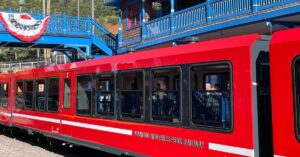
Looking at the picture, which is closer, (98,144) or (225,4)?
(98,144)

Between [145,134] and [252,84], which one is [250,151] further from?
[145,134]

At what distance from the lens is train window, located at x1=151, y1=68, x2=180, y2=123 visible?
716cm

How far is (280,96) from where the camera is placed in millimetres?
5199

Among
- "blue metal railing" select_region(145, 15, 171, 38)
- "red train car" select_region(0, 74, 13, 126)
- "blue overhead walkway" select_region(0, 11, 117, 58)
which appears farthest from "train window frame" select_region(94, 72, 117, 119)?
"blue overhead walkway" select_region(0, 11, 117, 58)

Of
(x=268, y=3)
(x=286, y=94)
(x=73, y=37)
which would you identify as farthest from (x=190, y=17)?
(x=286, y=94)

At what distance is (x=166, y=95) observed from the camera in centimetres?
742

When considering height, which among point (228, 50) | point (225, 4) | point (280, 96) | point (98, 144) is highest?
point (225, 4)

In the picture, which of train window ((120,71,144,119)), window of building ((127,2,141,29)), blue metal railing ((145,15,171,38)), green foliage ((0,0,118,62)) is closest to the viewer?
train window ((120,71,144,119))

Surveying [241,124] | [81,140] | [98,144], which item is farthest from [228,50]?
[81,140]

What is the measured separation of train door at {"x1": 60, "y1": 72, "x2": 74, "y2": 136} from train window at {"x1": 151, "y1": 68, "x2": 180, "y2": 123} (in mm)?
4041

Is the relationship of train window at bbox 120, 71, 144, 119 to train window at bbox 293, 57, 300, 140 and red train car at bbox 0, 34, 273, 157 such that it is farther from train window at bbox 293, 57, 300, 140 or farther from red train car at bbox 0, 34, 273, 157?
train window at bbox 293, 57, 300, 140

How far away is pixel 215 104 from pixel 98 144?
407cm

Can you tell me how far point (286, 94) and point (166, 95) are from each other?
2.69 meters

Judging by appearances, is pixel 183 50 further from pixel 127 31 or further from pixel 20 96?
pixel 127 31
